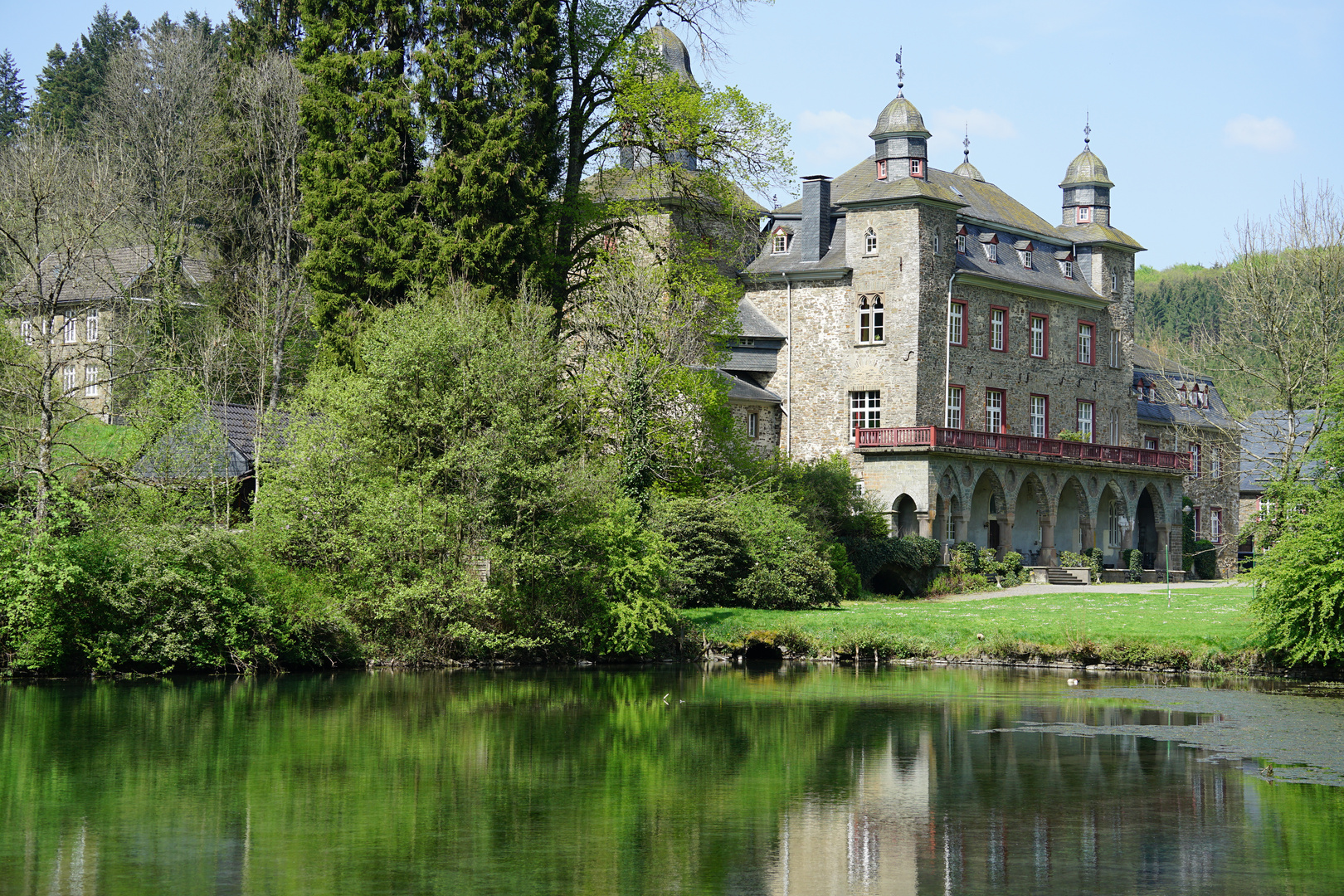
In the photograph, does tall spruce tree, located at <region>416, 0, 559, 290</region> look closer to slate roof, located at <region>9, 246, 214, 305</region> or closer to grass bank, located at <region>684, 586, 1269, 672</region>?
grass bank, located at <region>684, 586, 1269, 672</region>

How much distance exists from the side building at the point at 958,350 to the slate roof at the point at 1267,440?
4.51 meters

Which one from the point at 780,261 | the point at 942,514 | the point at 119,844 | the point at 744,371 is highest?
the point at 780,261

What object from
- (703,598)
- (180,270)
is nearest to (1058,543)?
(703,598)

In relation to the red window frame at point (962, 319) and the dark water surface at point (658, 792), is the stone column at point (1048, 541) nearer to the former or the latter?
the red window frame at point (962, 319)

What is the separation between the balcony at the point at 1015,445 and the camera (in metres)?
48.0

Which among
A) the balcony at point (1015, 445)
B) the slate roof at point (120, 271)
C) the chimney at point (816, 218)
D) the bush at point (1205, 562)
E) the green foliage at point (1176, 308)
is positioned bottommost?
the bush at point (1205, 562)

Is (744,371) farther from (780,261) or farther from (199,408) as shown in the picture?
(199,408)

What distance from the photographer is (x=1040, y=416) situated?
55.2 m

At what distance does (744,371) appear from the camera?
51062 millimetres

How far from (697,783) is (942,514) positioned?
1376 inches

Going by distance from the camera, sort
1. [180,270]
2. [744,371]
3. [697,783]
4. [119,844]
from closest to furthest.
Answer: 1. [119,844]
2. [697,783]
3. [180,270]
4. [744,371]

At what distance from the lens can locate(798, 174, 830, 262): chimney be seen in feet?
169

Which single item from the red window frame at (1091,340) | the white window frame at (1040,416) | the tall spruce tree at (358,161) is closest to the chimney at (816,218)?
the white window frame at (1040,416)

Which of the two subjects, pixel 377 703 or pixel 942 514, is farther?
pixel 942 514
